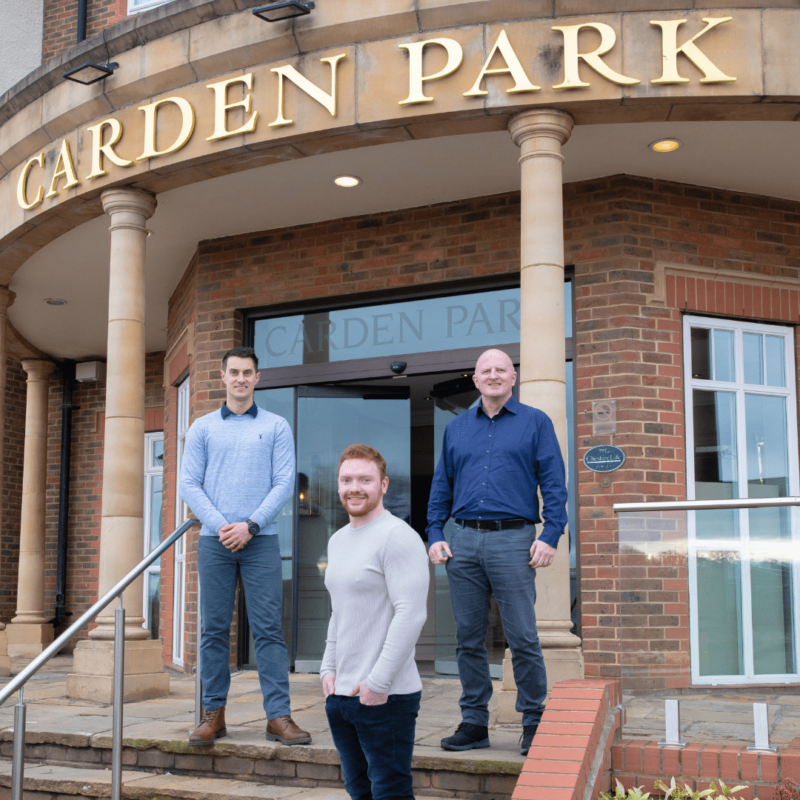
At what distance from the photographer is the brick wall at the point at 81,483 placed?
11812 mm

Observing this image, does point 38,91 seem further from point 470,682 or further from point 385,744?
point 385,744

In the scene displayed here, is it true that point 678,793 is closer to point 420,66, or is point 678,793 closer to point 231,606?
point 231,606

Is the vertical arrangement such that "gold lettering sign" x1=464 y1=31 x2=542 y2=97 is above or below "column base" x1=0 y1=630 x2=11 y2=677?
above

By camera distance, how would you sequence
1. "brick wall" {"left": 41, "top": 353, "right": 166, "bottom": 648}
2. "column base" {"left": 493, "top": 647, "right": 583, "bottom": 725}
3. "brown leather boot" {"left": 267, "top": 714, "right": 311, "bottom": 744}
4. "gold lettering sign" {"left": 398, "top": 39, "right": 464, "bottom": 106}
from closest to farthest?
1. "brown leather boot" {"left": 267, "top": 714, "right": 311, "bottom": 744}
2. "column base" {"left": 493, "top": 647, "right": 583, "bottom": 725}
3. "gold lettering sign" {"left": 398, "top": 39, "right": 464, "bottom": 106}
4. "brick wall" {"left": 41, "top": 353, "right": 166, "bottom": 648}

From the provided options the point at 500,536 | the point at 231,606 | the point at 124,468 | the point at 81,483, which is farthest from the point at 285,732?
the point at 81,483

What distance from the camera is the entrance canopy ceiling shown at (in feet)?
20.9

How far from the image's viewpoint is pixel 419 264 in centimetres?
752

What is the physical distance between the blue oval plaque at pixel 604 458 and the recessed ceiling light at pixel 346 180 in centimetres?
247

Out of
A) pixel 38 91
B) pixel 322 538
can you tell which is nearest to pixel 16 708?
pixel 322 538

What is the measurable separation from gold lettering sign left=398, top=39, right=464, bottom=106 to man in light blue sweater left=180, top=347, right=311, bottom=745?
198 cm

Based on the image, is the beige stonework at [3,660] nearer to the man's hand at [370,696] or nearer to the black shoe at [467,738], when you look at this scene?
the black shoe at [467,738]

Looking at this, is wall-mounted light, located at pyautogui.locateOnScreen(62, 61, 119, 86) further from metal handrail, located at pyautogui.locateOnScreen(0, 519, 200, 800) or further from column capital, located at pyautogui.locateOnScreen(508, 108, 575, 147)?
metal handrail, located at pyautogui.locateOnScreen(0, 519, 200, 800)

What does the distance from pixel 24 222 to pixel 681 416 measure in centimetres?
495

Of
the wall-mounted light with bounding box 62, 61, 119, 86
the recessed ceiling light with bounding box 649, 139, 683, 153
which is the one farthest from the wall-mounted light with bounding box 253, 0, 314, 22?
the recessed ceiling light with bounding box 649, 139, 683, 153
